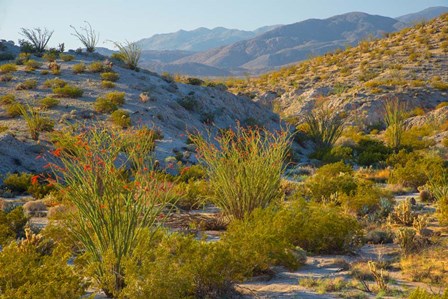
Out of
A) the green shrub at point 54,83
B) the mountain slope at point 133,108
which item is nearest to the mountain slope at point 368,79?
the mountain slope at point 133,108

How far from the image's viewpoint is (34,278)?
4023mm

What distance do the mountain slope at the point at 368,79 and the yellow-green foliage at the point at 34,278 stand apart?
20767mm

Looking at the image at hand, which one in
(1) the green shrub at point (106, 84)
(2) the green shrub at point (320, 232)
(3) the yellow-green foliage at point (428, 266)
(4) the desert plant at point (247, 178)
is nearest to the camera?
(3) the yellow-green foliage at point (428, 266)

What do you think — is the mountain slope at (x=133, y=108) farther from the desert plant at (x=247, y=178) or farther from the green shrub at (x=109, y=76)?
the desert plant at (x=247, y=178)

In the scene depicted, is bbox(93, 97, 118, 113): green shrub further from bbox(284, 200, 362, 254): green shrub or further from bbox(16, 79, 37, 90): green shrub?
bbox(284, 200, 362, 254): green shrub

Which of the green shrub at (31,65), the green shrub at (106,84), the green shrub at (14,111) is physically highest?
the green shrub at (31,65)

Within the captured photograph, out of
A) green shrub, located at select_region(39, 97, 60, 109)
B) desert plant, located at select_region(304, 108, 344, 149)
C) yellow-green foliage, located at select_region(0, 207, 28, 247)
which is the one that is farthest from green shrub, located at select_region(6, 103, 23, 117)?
desert plant, located at select_region(304, 108, 344, 149)

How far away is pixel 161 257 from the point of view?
14.6 ft

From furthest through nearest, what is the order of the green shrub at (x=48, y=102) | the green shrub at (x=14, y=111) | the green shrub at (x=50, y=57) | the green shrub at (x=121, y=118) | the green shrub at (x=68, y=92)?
the green shrub at (x=50, y=57)
the green shrub at (x=68, y=92)
the green shrub at (x=48, y=102)
the green shrub at (x=14, y=111)
the green shrub at (x=121, y=118)

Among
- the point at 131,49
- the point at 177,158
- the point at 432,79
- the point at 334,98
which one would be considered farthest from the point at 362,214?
the point at 432,79

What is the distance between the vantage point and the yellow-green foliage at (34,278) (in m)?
3.75

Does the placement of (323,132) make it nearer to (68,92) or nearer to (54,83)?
(68,92)

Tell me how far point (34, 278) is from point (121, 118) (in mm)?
12253

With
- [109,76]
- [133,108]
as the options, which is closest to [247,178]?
[133,108]
